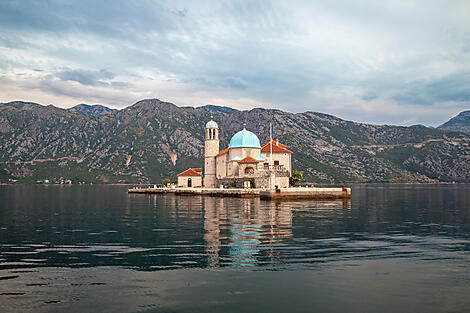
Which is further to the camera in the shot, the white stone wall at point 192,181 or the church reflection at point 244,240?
the white stone wall at point 192,181

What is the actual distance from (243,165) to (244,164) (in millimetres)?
328

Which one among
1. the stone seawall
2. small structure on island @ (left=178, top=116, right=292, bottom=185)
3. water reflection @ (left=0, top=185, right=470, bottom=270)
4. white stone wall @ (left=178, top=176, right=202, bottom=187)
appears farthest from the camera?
white stone wall @ (left=178, top=176, right=202, bottom=187)

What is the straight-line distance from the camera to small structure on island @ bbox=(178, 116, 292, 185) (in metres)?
79.3

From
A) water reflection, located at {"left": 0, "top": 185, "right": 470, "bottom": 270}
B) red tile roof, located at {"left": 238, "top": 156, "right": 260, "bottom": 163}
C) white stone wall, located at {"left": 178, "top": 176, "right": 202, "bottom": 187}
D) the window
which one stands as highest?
red tile roof, located at {"left": 238, "top": 156, "right": 260, "bottom": 163}

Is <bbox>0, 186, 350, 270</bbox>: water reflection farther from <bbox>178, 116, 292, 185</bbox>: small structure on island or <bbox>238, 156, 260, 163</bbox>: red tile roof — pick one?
<bbox>238, 156, 260, 163</bbox>: red tile roof

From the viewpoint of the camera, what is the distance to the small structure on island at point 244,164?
260ft

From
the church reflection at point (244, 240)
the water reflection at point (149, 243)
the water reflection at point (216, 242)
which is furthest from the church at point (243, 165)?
the water reflection at point (149, 243)

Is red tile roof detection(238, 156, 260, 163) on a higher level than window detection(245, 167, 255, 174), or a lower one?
higher

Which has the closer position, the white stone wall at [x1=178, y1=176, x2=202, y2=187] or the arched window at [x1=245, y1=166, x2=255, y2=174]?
the arched window at [x1=245, y1=166, x2=255, y2=174]

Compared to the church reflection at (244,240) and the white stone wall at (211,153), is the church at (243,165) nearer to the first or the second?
the white stone wall at (211,153)

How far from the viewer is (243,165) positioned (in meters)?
86.5

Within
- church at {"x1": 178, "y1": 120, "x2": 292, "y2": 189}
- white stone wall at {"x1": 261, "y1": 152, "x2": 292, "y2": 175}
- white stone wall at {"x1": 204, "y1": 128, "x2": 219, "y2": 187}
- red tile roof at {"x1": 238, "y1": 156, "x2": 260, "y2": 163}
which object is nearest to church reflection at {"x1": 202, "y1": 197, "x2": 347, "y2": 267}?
church at {"x1": 178, "y1": 120, "x2": 292, "y2": 189}

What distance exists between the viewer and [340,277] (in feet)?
47.1

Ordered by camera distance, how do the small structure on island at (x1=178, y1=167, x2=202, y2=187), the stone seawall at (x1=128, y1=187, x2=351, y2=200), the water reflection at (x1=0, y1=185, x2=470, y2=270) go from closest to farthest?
the water reflection at (x1=0, y1=185, x2=470, y2=270) → the stone seawall at (x1=128, y1=187, x2=351, y2=200) → the small structure on island at (x1=178, y1=167, x2=202, y2=187)
